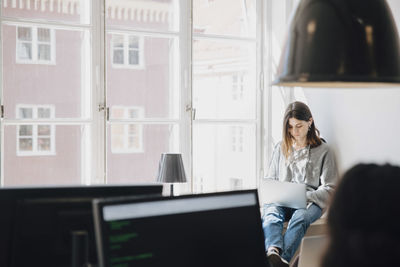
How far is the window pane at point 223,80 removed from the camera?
4508 millimetres

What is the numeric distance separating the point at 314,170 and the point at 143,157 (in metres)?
1.36

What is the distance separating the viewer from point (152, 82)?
4246 mm

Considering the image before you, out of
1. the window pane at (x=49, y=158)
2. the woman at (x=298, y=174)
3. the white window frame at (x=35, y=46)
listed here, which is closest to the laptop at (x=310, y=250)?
the woman at (x=298, y=174)

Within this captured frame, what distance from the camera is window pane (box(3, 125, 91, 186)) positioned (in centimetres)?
372

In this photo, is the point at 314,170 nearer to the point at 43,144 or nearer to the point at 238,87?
the point at 238,87

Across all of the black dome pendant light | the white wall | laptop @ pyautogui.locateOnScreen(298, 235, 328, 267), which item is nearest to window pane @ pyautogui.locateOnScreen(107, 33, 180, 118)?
the white wall

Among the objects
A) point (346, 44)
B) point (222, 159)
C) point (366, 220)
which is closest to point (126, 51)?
point (222, 159)

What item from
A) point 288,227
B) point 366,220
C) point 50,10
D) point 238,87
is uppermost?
point 50,10

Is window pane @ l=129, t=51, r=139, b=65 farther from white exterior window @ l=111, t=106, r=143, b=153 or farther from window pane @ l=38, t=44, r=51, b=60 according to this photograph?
window pane @ l=38, t=44, r=51, b=60

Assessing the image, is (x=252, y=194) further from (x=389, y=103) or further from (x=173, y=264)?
(x=389, y=103)

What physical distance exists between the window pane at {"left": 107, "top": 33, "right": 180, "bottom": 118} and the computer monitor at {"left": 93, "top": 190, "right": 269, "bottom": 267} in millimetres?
2655

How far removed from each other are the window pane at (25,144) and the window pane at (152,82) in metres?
0.68

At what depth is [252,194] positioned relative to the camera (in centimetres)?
162

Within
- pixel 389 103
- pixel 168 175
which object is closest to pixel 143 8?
pixel 168 175
